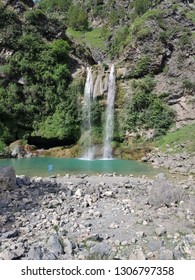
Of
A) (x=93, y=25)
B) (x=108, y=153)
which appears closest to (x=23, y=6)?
(x=108, y=153)

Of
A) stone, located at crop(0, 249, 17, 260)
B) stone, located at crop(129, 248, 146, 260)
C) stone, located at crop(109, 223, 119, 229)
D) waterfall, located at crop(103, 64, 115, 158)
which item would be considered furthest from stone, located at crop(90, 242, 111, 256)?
waterfall, located at crop(103, 64, 115, 158)

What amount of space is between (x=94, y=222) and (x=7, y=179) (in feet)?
18.3

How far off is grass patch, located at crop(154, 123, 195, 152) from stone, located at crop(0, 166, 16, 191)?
20255 millimetres

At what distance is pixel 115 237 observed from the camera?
9938 mm

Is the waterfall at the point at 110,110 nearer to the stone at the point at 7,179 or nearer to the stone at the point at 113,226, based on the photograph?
the stone at the point at 7,179

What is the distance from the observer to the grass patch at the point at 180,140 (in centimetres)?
3178

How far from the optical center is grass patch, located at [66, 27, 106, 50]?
66625mm

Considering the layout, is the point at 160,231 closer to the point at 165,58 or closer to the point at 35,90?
the point at 35,90

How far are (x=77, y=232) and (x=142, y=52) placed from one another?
36.1 metres

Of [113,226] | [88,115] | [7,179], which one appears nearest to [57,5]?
[88,115]

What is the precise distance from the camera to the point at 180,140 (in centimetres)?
3350

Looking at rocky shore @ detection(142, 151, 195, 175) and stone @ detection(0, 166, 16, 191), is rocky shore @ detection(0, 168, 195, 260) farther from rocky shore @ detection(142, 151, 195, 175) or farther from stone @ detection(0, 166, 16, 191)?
rocky shore @ detection(142, 151, 195, 175)

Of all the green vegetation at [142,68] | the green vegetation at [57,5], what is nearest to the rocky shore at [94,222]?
the green vegetation at [142,68]
